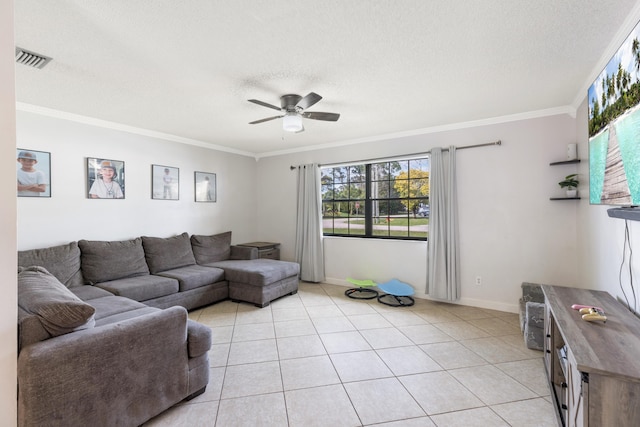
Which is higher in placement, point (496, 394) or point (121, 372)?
point (121, 372)

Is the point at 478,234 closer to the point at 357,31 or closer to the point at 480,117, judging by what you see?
the point at 480,117

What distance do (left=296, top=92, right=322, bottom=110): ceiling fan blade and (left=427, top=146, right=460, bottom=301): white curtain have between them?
209 cm

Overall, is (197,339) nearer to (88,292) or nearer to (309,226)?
(88,292)

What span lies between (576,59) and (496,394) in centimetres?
252

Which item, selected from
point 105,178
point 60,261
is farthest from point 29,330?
point 105,178

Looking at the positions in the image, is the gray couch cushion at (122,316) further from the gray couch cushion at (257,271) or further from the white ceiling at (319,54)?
the white ceiling at (319,54)

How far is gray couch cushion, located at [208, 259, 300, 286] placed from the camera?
3.78 meters

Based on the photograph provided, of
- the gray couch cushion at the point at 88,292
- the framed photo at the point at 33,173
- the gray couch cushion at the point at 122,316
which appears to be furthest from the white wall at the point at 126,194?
the gray couch cushion at the point at 122,316

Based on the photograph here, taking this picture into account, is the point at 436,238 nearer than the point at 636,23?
No

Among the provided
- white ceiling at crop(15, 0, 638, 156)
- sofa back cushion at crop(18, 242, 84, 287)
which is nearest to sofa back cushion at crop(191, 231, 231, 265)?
sofa back cushion at crop(18, 242, 84, 287)

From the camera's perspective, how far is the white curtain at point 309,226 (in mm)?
4875

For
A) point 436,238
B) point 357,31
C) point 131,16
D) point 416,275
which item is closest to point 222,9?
point 131,16

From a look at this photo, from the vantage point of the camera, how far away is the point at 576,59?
7.09 feet

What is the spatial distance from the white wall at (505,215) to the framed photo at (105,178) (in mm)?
3631
